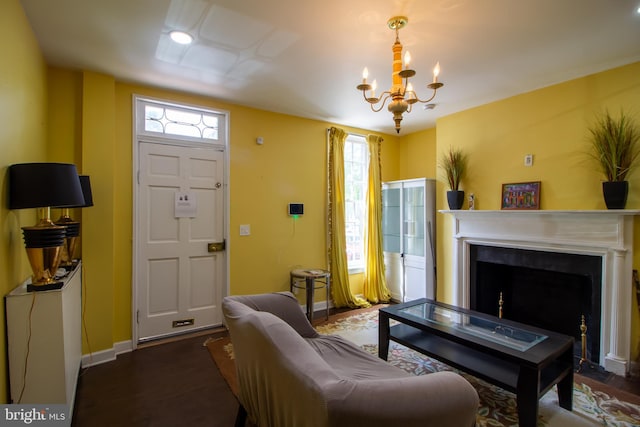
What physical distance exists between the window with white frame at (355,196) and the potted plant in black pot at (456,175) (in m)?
1.30

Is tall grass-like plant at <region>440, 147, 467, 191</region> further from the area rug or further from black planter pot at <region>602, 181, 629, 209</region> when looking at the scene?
the area rug

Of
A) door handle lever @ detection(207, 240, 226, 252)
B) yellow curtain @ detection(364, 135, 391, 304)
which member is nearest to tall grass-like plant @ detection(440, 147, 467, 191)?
yellow curtain @ detection(364, 135, 391, 304)

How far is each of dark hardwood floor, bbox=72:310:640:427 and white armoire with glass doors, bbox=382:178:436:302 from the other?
2151 millimetres

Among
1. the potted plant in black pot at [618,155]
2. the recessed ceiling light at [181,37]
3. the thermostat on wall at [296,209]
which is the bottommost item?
the thermostat on wall at [296,209]

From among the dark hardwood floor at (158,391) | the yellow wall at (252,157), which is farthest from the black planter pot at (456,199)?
the dark hardwood floor at (158,391)

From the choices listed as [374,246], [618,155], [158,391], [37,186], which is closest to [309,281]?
[374,246]

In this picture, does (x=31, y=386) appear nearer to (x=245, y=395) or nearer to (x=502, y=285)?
(x=245, y=395)

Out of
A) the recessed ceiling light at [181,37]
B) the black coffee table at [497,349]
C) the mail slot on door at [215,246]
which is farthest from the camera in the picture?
the mail slot on door at [215,246]

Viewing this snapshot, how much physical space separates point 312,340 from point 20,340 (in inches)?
67.6

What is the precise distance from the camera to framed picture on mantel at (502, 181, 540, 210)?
329cm

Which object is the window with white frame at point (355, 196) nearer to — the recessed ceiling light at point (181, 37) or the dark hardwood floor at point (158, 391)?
the dark hardwood floor at point (158, 391)

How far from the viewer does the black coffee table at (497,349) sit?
1.82 m

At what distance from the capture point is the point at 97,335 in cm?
288

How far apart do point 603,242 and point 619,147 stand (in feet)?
2.74
